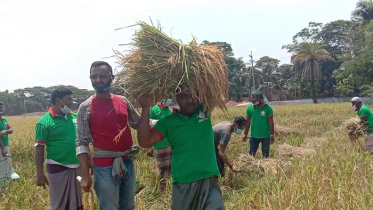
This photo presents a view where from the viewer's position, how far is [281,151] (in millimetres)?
7301

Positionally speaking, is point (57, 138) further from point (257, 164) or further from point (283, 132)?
point (283, 132)

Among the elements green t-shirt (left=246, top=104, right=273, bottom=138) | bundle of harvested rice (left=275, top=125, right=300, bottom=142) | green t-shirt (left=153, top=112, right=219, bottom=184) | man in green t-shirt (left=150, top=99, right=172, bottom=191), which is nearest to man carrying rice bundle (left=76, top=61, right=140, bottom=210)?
green t-shirt (left=153, top=112, right=219, bottom=184)

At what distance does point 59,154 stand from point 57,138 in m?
0.17

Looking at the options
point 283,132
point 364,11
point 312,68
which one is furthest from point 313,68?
point 283,132

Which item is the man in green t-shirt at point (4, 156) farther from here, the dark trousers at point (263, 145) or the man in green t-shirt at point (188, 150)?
the man in green t-shirt at point (188, 150)

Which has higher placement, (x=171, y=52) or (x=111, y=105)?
(x=171, y=52)

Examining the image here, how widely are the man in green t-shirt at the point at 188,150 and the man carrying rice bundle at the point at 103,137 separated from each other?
285 millimetres

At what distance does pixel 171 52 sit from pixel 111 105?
671mm

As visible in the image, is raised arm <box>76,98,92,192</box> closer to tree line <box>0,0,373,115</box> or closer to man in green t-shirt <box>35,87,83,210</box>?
man in green t-shirt <box>35,87,83,210</box>

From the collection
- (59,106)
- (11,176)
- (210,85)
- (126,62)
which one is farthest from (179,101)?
(11,176)

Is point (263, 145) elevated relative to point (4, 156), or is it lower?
lower

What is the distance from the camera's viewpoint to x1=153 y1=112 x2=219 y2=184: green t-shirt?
3070 mm

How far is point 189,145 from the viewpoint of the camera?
10.1 ft

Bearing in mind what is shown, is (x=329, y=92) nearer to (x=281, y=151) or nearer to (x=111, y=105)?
(x=281, y=151)
